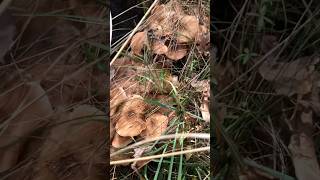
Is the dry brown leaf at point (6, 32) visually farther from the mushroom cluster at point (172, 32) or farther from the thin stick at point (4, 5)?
the mushroom cluster at point (172, 32)

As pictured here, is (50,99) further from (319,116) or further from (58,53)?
(319,116)

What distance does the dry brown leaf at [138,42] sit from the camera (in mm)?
1475

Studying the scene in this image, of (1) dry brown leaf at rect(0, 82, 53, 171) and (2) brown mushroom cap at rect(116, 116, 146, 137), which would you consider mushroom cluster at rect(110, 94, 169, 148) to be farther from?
(1) dry brown leaf at rect(0, 82, 53, 171)

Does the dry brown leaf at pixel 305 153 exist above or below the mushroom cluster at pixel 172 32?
below

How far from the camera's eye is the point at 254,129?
4.62 feet

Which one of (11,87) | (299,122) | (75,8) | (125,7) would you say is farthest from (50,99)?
(299,122)

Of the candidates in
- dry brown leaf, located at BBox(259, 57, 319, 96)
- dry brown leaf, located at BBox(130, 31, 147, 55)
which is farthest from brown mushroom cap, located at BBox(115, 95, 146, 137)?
dry brown leaf, located at BBox(259, 57, 319, 96)

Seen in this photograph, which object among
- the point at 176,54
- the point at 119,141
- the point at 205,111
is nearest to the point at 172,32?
the point at 176,54

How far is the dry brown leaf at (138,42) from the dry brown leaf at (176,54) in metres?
0.08

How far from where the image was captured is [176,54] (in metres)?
1.49

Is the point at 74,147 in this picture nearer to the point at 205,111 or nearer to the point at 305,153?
the point at 205,111

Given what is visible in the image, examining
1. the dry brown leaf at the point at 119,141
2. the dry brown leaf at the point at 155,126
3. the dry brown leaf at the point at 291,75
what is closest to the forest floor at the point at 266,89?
the dry brown leaf at the point at 291,75

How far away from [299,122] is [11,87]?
75 centimetres

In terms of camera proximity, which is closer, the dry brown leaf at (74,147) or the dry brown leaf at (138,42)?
the dry brown leaf at (74,147)
